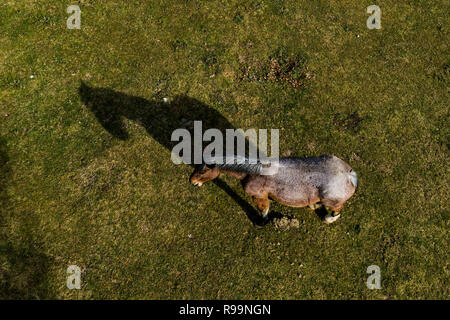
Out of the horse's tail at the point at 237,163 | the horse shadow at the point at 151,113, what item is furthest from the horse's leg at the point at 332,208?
the horse shadow at the point at 151,113

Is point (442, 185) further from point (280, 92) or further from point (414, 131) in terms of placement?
point (280, 92)

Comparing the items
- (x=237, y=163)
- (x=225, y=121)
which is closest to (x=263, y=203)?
(x=237, y=163)

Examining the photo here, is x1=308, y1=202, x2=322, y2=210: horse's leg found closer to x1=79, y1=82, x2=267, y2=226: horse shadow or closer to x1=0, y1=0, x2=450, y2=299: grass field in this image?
x1=0, y1=0, x2=450, y2=299: grass field

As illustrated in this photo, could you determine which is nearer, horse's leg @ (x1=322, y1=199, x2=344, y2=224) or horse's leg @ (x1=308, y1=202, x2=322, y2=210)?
horse's leg @ (x1=322, y1=199, x2=344, y2=224)

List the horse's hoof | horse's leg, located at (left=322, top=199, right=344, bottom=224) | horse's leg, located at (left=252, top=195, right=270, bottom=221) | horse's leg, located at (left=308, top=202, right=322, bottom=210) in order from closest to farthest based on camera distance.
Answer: horse's leg, located at (left=322, top=199, right=344, bottom=224) < horse's leg, located at (left=252, top=195, right=270, bottom=221) < the horse's hoof < horse's leg, located at (left=308, top=202, right=322, bottom=210)

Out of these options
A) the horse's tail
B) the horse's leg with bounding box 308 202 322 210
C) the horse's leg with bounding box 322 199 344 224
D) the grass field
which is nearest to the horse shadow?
the grass field

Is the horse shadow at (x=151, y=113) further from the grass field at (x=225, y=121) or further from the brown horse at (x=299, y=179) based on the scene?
the brown horse at (x=299, y=179)
